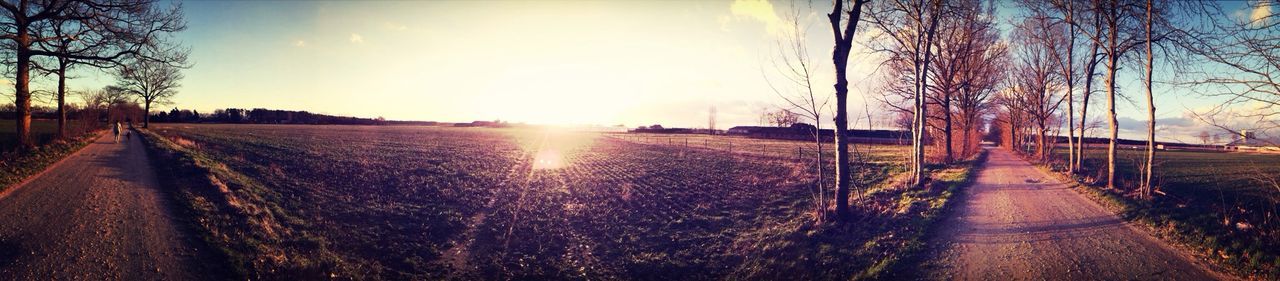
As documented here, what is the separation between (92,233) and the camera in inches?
363

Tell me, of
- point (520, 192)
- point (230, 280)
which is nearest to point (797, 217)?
point (520, 192)

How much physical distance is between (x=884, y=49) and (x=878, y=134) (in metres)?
76.8

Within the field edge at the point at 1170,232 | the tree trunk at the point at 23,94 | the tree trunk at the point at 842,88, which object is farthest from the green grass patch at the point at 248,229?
the field edge at the point at 1170,232

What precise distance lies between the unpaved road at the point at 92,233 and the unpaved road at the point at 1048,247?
1417cm

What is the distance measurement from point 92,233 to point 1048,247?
1951 cm

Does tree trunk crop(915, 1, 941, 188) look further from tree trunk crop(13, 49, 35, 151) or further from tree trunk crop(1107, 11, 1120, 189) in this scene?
tree trunk crop(13, 49, 35, 151)

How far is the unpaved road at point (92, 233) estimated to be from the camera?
7789 mm

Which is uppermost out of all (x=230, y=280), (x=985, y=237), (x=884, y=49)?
(x=884, y=49)

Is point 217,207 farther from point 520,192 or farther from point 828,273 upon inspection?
point 828,273

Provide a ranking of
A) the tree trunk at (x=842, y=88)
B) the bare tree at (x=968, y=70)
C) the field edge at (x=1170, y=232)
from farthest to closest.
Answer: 1. the bare tree at (x=968, y=70)
2. the tree trunk at (x=842, y=88)
3. the field edge at (x=1170, y=232)

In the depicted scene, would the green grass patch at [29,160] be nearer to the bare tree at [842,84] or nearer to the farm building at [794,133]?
the bare tree at [842,84]

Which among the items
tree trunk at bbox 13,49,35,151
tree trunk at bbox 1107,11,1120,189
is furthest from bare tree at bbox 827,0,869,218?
tree trunk at bbox 13,49,35,151

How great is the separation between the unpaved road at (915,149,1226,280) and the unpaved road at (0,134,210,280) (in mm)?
14169

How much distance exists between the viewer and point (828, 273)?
28.7ft
